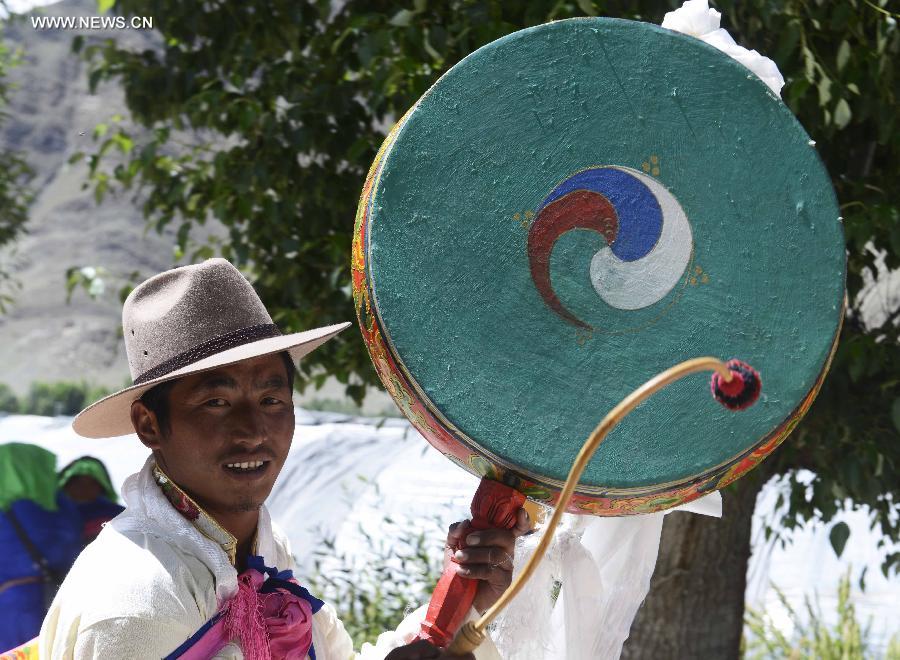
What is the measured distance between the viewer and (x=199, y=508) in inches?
70.8

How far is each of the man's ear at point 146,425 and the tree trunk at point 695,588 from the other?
8.10 ft

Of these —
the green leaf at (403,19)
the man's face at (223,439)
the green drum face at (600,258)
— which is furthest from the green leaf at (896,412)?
the man's face at (223,439)

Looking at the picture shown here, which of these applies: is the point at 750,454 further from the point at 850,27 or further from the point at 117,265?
the point at 117,265

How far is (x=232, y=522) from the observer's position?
1.86 metres

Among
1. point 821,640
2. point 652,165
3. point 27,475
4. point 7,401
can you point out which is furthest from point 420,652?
point 7,401

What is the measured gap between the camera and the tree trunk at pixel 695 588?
3977 millimetres

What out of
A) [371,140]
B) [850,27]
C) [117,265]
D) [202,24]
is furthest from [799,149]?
[117,265]

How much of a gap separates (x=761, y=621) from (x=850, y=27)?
115 inches

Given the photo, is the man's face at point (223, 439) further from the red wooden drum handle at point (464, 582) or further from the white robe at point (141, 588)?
the red wooden drum handle at point (464, 582)

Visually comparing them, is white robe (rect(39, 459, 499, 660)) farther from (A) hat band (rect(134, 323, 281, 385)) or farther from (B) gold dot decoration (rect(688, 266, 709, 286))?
(B) gold dot decoration (rect(688, 266, 709, 286))

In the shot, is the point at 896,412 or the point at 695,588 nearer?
the point at 896,412

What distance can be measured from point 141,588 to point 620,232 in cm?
87

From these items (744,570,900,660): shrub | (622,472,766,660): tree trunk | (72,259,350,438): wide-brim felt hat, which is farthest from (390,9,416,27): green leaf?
(744,570,900,660): shrub

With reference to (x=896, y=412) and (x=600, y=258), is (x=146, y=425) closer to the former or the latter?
(x=600, y=258)
